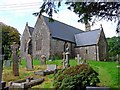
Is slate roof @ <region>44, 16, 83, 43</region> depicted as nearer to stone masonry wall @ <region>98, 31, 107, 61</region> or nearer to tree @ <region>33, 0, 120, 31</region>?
stone masonry wall @ <region>98, 31, 107, 61</region>

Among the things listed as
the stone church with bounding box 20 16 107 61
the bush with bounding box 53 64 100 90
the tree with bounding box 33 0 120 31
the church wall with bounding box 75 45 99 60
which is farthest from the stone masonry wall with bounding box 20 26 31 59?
the tree with bounding box 33 0 120 31

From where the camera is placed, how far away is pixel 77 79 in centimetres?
962

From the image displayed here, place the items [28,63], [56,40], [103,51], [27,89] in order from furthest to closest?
1. [103,51]
2. [56,40]
3. [28,63]
4. [27,89]

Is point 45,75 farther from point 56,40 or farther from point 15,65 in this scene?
point 56,40

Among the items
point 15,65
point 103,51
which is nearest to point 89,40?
point 103,51

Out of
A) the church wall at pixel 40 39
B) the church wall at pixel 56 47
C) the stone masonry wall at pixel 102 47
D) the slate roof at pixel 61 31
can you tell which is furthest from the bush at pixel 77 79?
the stone masonry wall at pixel 102 47

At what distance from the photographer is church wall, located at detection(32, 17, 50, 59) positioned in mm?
37688

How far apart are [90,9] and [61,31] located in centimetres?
3160

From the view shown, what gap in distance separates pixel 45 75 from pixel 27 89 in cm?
346

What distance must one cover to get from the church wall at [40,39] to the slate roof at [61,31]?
0.81 m

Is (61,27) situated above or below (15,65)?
above

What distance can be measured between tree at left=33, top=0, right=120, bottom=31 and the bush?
2.69 meters

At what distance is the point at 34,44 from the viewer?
40844 millimetres

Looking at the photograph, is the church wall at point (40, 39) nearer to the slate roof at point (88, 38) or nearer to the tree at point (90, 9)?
the slate roof at point (88, 38)
